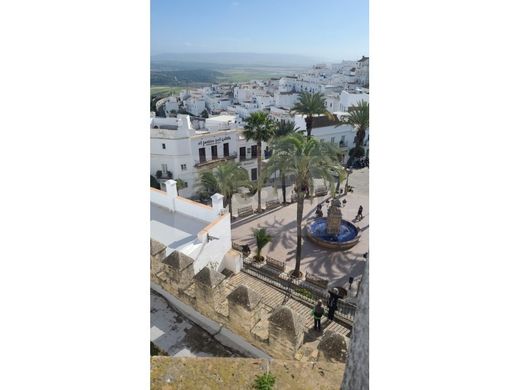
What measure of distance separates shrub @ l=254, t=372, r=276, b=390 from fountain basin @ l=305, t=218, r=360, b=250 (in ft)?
42.0

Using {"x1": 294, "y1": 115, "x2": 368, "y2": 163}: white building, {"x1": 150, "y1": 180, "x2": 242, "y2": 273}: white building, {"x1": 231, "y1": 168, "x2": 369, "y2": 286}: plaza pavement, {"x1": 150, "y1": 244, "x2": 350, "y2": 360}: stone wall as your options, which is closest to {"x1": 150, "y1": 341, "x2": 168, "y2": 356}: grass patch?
{"x1": 150, "y1": 244, "x2": 350, "y2": 360}: stone wall

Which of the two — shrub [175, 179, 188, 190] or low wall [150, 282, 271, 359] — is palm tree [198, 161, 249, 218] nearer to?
shrub [175, 179, 188, 190]

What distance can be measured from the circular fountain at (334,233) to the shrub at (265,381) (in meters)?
12.8

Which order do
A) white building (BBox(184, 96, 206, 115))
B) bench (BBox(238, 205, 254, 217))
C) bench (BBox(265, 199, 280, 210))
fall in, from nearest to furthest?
bench (BBox(238, 205, 254, 217)) → bench (BBox(265, 199, 280, 210)) → white building (BBox(184, 96, 206, 115))

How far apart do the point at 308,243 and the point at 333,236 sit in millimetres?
1295

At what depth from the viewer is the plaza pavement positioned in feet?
47.4

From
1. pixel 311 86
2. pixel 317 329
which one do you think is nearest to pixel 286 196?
pixel 317 329

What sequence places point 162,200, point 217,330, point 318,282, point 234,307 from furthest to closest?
point 162,200 → point 318,282 → point 217,330 → point 234,307

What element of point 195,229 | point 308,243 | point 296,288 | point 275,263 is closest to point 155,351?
point 195,229

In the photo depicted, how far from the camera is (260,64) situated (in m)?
132

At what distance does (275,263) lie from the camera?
1427 centimetres

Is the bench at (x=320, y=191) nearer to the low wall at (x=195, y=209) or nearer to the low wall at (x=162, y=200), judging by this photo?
the low wall at (x=195, y=209)

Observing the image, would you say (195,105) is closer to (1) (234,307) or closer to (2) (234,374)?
(1) (234,307)

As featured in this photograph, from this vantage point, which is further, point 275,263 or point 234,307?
point 275,263
